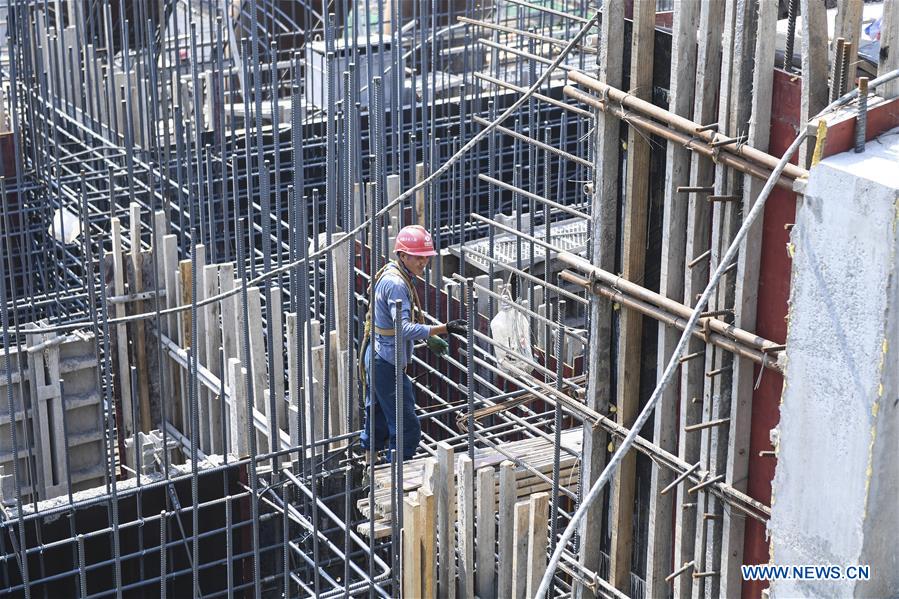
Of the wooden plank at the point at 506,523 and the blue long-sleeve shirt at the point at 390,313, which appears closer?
the wooden plank at the point at 506,523

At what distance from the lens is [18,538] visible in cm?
851

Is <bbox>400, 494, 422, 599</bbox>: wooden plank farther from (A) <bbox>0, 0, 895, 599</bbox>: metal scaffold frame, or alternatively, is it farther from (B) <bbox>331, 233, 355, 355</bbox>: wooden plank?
(B) <bbox>331, 233, 355, 355</bbox>: wooden plank

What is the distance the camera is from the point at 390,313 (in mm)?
8312

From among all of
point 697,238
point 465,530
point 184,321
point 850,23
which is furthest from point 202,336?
point 850,23

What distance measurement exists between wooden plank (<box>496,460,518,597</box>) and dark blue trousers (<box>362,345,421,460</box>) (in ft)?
4.17

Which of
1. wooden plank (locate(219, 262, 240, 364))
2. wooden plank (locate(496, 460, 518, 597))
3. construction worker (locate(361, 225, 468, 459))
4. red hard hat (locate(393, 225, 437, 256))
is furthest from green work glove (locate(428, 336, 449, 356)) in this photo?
wooden plank (locate(219, 262, 240, 364))

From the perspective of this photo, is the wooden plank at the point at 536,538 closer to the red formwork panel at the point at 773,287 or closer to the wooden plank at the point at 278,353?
the red formwork panel at the point at 773,287

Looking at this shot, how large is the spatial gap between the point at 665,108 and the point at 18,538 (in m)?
5.09

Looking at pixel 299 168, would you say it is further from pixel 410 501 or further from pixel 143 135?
pixel 143 135

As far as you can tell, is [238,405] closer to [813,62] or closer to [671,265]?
[671,265]

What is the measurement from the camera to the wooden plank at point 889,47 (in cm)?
528

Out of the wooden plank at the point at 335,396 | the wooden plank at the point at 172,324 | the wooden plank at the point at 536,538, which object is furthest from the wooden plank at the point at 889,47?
the wooden plank at the point at 172,324

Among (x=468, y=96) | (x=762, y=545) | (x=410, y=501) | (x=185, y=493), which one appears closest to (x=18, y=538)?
(x=185, y=493)

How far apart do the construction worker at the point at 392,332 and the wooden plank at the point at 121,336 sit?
10.1 ft
